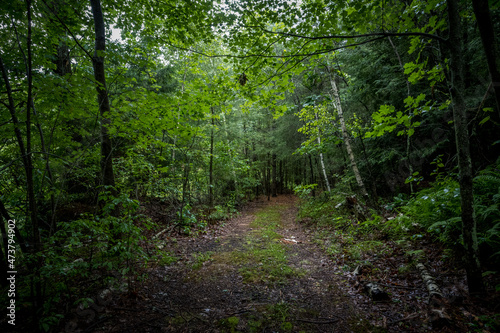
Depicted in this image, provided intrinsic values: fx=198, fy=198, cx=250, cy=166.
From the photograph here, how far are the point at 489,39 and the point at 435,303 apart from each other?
343 centimetres

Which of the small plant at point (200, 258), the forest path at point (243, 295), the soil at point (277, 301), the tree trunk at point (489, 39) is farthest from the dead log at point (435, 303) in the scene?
the small plant at point (200, 258)

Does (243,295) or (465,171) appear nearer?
(465,171)

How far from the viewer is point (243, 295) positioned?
3.84m

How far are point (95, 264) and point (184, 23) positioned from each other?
4.82 meters

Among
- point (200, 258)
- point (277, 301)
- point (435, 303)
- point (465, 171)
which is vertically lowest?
point (277, 301)

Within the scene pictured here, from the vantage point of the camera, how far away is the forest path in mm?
2990

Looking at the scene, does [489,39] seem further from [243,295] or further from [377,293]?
[243,295]

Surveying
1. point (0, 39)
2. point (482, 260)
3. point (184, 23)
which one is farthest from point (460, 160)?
point (0, 39)

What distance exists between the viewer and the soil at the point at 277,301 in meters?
2.88

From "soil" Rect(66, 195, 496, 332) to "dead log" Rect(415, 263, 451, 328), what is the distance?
0.06 m

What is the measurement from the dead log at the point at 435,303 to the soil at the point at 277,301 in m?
0.06

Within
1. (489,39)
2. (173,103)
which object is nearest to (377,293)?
(489,39)

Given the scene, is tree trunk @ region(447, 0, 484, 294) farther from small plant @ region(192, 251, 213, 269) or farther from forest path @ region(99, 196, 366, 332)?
small plant @ region(192, 251, 213, 269)

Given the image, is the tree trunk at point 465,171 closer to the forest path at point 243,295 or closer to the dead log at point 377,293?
the dead log at point 377,293
